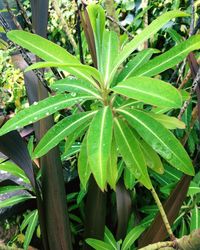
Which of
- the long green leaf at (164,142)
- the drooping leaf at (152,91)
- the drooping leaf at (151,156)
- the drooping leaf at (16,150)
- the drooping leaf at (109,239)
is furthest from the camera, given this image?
the drooping leaf at (109,239)

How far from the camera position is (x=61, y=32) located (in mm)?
2678

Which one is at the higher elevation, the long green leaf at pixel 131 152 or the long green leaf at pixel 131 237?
A: the long green leaf at pixel 131 152

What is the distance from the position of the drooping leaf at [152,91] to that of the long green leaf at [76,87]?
0.41 ft

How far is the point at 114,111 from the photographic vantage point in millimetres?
806

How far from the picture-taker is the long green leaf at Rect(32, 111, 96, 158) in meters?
0.79

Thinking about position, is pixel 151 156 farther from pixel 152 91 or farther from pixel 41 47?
pixel 41 47

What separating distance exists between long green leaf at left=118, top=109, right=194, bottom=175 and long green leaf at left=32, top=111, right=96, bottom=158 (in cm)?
13

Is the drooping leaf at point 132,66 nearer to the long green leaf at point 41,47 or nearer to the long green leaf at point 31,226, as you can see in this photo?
the long green leaf at point 41,47

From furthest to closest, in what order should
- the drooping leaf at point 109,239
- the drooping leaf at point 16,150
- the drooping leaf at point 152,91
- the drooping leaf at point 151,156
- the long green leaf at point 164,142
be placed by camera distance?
the drooping leaf at point 109,239
the drooping leaf at point 16,150
the drooping leaf at point 151,156
the long green leaf at point 164,142
the drooping leaf at point 152,91

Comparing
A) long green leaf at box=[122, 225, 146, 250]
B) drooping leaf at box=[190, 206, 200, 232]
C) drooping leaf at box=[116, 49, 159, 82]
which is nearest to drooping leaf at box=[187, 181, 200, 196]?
drooping leaf at box=[190, 206, 200, 232]

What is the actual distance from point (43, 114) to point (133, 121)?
0.66 feet

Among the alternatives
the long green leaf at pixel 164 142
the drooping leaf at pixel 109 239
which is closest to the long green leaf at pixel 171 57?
the long green leaf at pixel 164 142

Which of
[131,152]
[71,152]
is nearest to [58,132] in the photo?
[131,152]

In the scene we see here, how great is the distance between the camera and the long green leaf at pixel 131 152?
2.45 feet
